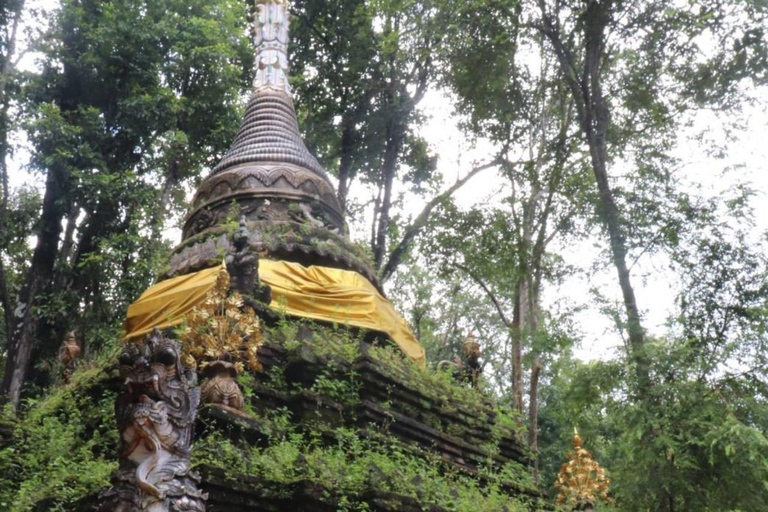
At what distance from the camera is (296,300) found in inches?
385

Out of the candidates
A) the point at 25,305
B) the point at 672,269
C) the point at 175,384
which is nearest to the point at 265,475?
the point at 175,384

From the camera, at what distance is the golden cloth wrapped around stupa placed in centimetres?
959

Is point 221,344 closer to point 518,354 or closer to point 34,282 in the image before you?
point 34,282

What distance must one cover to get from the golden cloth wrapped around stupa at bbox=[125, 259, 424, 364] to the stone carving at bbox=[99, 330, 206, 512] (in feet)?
14.3

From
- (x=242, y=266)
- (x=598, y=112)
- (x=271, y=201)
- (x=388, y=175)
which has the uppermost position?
(x=388, y=175)

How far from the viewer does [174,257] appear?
444 inches

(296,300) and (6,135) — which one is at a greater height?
(6,135)

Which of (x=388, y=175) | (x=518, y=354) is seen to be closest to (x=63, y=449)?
(x=518, y=354)

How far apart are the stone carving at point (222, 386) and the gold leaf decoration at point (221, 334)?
8 cm

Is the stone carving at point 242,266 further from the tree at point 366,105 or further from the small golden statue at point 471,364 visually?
the tree at point 366,105

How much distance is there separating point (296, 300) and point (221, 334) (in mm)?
2965

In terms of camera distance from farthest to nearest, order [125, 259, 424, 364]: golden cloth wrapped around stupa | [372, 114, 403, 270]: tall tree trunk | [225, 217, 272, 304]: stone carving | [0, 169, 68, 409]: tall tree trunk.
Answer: [372, 114, 403, 270]: tall tree trunk → [0, 169, 68, 409]: tall tree trunk → [125, 259, 424, 364]: golden cloth wrapped around stupa → [225, 217, 272, 304]: stone carving

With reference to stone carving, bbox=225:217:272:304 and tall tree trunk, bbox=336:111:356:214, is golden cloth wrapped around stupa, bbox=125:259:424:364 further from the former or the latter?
tall tree trunk, bbox=336:111:356:214

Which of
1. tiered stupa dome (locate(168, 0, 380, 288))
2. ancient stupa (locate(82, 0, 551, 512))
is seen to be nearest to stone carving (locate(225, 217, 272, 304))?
ancient stupa (locate(82, 0, 551, 512))
